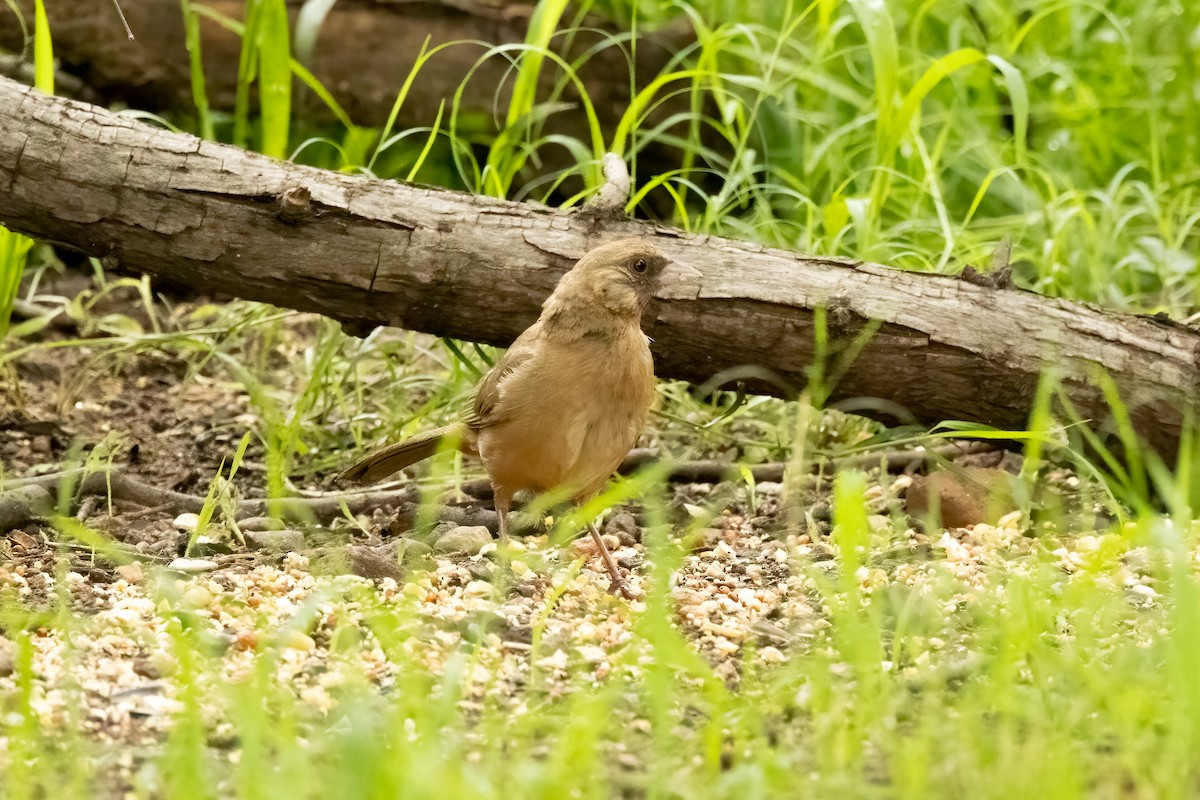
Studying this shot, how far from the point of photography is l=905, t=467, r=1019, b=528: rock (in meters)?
4.38

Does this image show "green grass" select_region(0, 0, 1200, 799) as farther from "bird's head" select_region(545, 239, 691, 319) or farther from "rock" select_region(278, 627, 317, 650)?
"bird's head" select_region(545, 239, 691, 319)

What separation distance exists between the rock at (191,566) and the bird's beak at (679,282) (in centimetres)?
154

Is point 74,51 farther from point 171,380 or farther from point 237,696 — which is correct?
point 237,696

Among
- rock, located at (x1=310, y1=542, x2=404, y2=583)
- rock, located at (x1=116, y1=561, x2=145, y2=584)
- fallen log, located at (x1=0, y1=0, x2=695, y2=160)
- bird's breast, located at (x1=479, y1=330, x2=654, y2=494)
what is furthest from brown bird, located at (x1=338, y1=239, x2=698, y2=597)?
fallen log, located at (x1=0, y1=0, x2=695, y2=160)

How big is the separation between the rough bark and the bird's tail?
342 millimetres

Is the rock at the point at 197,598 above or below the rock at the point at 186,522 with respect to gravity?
above

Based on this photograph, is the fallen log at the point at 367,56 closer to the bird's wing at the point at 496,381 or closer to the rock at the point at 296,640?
the bird's wing at the point at 496,381

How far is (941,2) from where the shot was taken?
751 cm

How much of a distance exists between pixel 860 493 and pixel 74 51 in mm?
5035

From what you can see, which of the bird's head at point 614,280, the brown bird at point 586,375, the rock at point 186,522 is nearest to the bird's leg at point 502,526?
the brown bird at point 586,375

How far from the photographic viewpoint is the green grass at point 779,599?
95.0 inches

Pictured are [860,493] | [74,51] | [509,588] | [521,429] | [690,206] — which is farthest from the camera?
[690,206]

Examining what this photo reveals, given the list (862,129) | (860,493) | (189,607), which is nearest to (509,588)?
(189,607)

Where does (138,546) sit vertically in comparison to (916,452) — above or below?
below
